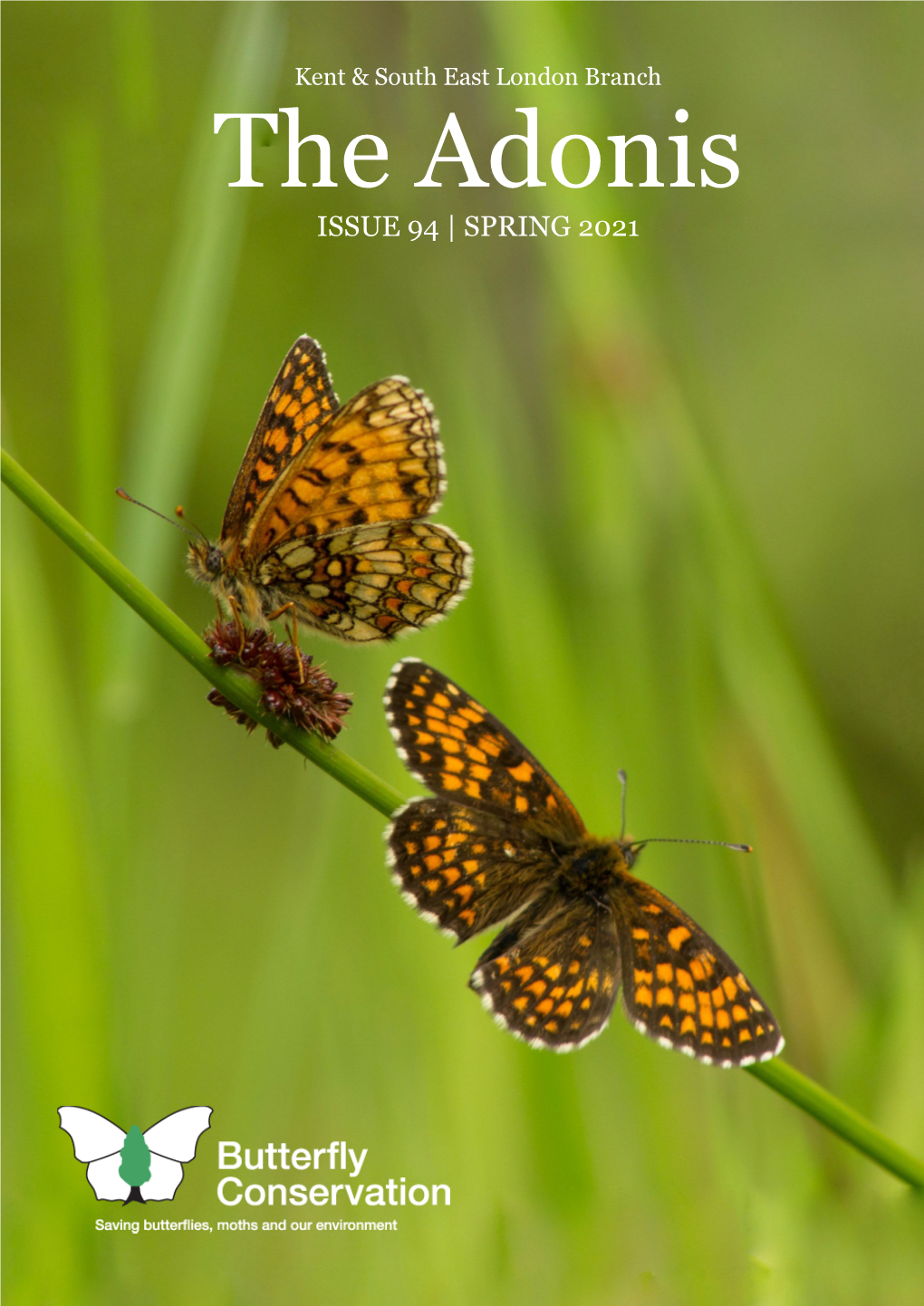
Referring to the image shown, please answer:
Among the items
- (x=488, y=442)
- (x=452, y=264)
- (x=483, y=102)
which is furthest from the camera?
(x=483, y=102)

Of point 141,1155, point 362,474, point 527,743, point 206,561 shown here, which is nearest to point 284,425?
point 362,474

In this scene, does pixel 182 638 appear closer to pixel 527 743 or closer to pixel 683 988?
pixel 527 743

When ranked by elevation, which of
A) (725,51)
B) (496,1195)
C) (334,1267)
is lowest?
(334,1267)

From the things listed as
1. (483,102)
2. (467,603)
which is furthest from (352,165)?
(467,603)

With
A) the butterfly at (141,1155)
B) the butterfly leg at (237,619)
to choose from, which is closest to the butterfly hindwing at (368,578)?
the butterfly leg at (237,619)

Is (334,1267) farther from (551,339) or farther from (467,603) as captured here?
(551,339)
